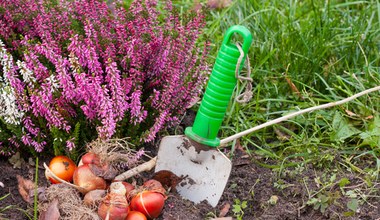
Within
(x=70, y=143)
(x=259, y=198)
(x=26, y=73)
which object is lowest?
(x=259, y=198)

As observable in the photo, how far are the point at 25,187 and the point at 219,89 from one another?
88 cm

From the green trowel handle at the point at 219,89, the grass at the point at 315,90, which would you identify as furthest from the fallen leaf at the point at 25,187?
the grass at the point at 315,90

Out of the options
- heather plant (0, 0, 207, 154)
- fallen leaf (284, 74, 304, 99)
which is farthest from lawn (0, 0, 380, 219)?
heather plant (0, 0, 207, 154)

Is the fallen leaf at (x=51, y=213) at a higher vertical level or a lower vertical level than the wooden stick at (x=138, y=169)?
higher

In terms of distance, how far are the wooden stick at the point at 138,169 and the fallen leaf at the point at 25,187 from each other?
35 cm

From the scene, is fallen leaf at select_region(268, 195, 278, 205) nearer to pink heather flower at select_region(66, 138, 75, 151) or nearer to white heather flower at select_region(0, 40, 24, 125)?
pink heather flower at select_region(66, 138, 75, 151)

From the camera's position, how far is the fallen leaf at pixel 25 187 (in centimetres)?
237

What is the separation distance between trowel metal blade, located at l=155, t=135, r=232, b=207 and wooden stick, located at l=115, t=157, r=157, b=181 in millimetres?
25

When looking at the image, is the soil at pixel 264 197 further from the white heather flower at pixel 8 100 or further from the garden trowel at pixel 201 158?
the white heather flower at pixel 8 100

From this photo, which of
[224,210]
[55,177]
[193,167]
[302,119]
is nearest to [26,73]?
[55,177]

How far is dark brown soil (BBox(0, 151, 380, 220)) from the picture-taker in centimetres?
233

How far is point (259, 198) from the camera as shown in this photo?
248cm

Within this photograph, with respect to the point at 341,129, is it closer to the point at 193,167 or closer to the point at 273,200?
the point at 273,200

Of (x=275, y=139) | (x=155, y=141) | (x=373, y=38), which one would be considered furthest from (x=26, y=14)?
(x=373, y=38)
